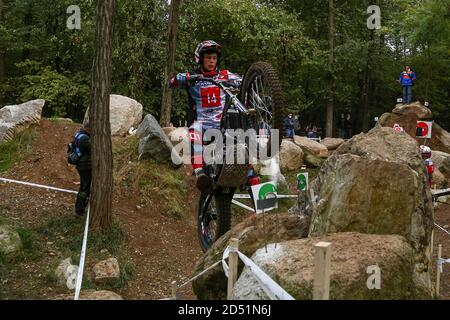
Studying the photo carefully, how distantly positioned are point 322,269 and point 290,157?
1124cm

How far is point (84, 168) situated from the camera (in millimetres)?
7613

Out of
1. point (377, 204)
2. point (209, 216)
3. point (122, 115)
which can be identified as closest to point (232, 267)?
point (377, 204)

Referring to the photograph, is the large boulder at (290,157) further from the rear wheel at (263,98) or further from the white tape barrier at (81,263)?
the rear wheel at (263,98)

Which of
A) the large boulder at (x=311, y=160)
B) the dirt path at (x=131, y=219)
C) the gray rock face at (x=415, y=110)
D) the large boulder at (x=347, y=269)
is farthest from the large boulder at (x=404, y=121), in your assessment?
the large boulder at (x=347, y=269)

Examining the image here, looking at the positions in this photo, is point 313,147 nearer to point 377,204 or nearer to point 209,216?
point 209,216

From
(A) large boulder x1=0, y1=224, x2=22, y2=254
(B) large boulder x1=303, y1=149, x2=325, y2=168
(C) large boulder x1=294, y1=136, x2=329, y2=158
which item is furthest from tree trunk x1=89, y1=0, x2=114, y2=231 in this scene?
(C) large boulder x1=294, y1=136, x2=329, y2=158

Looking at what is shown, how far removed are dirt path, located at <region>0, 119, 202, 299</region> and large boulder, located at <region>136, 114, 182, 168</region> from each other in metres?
0.58

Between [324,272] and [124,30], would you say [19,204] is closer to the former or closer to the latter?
[324,272]

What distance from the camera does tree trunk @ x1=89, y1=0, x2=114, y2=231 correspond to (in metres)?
7.24

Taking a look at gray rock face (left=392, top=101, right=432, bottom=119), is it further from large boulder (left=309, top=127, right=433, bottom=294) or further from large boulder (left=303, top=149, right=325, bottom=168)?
large boulder (left=309, top=127, right=433, bottom=294)

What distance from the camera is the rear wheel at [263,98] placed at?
16.5 feet

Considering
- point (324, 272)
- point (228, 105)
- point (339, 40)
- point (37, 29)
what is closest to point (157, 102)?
point (37, 29)

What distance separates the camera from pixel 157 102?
21.0m

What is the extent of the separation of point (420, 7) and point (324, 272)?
15583mm
